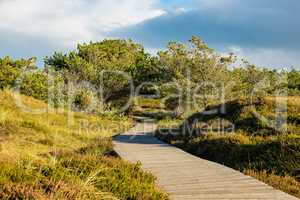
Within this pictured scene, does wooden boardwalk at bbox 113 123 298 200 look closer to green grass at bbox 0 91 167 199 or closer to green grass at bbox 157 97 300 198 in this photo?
green grass at bbox 0 91 167 199

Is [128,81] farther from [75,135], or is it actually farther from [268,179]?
[268,179]

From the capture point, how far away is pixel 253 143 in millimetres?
16781

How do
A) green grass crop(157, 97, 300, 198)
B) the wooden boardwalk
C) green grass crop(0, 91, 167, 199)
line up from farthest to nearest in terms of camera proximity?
green grass crop(157, 97, 300, 198)
the wooden boardwalk
green grass crop(0, 91, 167, 199)

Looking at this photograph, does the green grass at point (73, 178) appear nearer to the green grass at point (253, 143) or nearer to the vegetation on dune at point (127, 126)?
the vegetation on dune at point (127, 126)

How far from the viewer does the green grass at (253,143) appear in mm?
13297

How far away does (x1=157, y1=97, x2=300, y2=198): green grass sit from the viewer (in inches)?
523

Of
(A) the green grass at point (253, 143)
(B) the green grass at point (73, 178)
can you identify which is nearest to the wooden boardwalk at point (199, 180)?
(B) the green grass at point (73, 178)

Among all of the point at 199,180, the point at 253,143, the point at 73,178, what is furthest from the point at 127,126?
the point at 73,178

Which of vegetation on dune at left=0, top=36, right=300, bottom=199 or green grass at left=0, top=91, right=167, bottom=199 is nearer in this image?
green grass at left=0, top=91, right=167, bottom=199

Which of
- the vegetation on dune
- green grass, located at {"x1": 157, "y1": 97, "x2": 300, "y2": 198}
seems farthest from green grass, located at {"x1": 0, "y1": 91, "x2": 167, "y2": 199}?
green grass, located at {"x1": 157, "y1": 97, "x2": 300, "y2": 198}

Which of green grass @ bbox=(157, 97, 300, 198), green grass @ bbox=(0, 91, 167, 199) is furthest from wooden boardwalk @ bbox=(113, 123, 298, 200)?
green grass @ bbox=(157, 97, 300, 198)

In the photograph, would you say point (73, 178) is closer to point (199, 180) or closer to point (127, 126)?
point (199, 180)

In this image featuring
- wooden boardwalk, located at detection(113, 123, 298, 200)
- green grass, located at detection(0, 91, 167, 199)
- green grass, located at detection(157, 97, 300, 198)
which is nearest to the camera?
green grass, located at detection(0, 91, 167, 199)

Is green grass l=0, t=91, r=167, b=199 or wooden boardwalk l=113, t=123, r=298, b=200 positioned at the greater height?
green grass l=0, t=91, r=167, b=199
